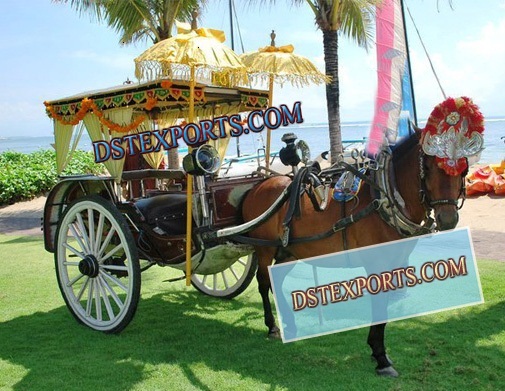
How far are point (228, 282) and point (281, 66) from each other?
9.21 feet

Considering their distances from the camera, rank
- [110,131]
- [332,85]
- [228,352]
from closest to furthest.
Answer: [228,352], [110,131], [332,85]

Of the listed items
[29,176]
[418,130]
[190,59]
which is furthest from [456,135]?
[29,176]

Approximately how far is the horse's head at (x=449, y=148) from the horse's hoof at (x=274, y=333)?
1944mm

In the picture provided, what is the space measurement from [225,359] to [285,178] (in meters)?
1.65

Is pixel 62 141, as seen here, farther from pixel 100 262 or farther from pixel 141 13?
pixel 141 13

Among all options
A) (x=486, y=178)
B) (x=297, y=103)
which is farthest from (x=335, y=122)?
(x=297, y=103)

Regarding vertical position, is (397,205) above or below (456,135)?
below

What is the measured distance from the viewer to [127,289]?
474 cm

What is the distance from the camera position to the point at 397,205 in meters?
3.80

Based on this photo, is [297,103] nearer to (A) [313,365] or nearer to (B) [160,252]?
(B) [160,252]

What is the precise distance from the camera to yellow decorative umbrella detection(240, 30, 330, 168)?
201 inches

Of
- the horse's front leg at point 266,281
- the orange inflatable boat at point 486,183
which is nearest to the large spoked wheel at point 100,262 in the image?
the horse's front leg at point 266,281

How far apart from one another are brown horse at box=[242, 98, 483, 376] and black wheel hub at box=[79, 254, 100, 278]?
1.57 m

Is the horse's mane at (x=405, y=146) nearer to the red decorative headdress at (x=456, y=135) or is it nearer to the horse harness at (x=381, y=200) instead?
the horse harness at (x=381, y=200)
